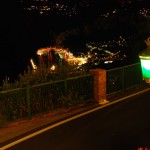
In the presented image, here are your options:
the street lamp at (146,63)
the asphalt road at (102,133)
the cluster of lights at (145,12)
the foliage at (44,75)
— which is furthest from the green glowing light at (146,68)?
the cluster of lights at (145,12)

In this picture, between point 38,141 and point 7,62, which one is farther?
point 7,62

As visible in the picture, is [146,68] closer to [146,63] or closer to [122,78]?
[146,63]

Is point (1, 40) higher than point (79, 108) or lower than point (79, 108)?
higher

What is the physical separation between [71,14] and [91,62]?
4.81 metres

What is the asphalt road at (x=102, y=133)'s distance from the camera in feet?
28.5

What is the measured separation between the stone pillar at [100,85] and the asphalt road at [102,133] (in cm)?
100

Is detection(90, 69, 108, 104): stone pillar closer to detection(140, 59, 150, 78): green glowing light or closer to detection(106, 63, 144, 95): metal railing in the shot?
detection(106, 63, 144, 95): metal railing

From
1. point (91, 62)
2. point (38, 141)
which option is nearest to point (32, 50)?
point (91, 62)

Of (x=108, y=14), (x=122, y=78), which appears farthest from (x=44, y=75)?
(x=108, y=14)

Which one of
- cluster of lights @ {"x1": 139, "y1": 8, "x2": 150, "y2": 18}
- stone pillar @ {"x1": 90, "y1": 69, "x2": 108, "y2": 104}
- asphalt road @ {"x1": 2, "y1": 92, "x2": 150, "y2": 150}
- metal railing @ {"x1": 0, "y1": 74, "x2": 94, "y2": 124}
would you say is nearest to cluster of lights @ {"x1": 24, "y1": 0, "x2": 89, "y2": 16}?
cluster of lights @ {"x1": 139, "y1": 8, "x2": 150, "y2": 18}

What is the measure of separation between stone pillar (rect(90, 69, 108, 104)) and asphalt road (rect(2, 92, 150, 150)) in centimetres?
100

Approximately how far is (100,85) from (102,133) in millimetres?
3744

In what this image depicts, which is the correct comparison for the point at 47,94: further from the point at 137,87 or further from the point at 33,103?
the point at 137,87

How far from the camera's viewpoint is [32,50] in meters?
19.0
